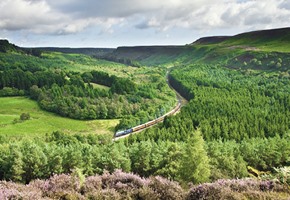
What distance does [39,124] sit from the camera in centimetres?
14012

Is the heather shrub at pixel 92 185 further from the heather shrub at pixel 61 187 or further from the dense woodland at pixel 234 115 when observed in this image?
the dense woodland at pixel 234 115

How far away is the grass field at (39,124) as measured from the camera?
12912 cm

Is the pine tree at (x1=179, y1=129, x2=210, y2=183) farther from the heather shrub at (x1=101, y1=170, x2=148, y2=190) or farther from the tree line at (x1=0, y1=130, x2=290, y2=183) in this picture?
the heather shrub at (x1=101, y1=170, x2=148, y2=190)

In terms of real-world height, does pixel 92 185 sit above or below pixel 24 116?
above

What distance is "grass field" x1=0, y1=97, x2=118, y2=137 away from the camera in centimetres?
12912

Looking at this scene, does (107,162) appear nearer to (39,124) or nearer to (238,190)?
(238,190)

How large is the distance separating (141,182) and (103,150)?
4270 centimetres

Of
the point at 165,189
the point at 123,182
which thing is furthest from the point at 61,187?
the point at 165,189

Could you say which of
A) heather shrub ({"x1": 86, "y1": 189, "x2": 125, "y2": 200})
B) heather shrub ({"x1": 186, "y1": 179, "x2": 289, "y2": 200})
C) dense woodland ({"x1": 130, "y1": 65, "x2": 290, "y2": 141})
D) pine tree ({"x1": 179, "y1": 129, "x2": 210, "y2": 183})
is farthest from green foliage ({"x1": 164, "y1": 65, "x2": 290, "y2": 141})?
heather shrub ({"x1": 86, "y1": 189, "x2": 125, "y2": 200})

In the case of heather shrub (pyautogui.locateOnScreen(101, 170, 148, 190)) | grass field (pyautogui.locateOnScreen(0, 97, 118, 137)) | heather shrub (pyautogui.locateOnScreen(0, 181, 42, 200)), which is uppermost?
heather shrub (pyautogui.locateOnScreen(0, 181, 42, 200))

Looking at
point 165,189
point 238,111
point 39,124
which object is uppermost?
point 165,189

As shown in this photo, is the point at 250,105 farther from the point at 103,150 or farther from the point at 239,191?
the point at 239,191

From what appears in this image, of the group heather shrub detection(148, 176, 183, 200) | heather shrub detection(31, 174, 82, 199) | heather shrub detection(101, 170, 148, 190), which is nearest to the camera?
heather shrub detection(31, 174, 82, 199)

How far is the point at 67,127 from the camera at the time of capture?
140125 millimetres
